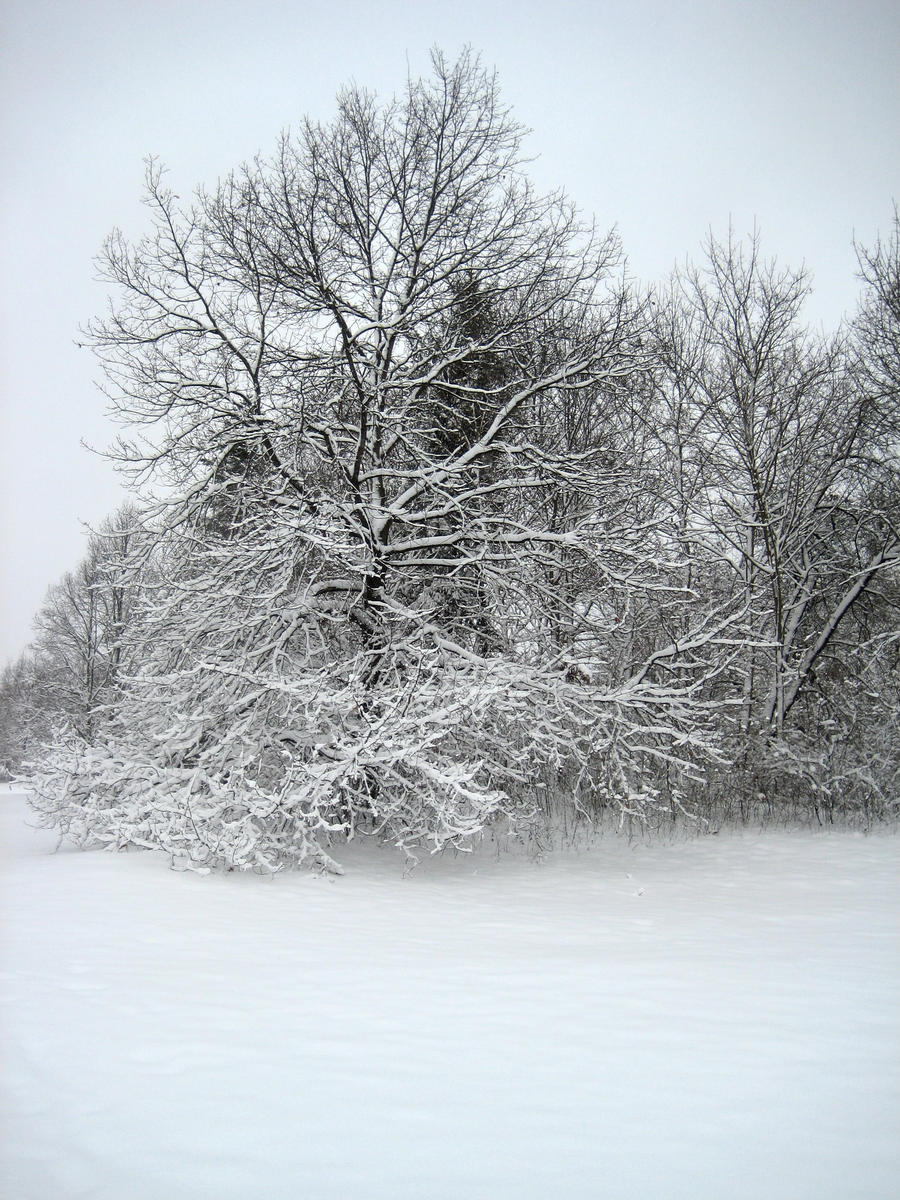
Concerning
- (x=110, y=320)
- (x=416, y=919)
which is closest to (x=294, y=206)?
(x=110, y=320)

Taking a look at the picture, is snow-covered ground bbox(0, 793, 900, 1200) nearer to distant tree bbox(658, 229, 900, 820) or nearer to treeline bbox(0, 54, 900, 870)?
treeline bbox(0, 54, 900, 870)

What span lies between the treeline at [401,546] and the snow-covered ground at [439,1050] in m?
2.02

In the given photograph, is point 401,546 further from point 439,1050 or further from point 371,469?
point 439,1050

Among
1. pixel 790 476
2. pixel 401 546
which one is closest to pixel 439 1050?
pixel 401 546

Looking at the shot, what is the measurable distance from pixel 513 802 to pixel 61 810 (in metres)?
5.63

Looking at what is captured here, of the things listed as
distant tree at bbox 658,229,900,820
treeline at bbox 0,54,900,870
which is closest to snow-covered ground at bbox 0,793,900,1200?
treeline at bbox 0,54,900,870

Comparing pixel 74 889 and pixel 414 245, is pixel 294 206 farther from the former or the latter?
pixel 74 889

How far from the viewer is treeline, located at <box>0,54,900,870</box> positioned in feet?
27.5

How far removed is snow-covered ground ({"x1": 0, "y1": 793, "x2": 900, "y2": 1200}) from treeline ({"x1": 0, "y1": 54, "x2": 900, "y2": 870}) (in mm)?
2015

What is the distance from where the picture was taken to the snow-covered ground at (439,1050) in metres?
2.40

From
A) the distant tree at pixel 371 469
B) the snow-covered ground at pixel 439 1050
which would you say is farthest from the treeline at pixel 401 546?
the snow-covered ground at pixel 439 1050

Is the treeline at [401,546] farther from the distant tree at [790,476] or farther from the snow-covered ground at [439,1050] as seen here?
the snow-covered ground at [439,1050]

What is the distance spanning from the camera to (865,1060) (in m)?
3.19

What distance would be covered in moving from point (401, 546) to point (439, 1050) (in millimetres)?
6605
